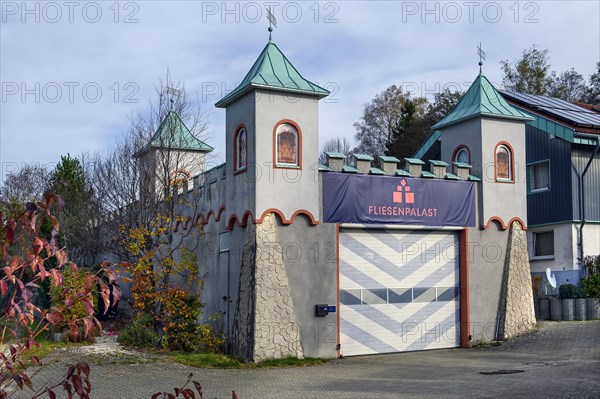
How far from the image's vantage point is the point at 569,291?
845 inches

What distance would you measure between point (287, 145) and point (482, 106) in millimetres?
6247

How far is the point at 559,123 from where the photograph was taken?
2395 centimetres

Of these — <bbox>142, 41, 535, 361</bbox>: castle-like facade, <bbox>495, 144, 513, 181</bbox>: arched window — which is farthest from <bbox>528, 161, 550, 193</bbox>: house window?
<bbox>495, 144, 513, 181</bbox>: arched window

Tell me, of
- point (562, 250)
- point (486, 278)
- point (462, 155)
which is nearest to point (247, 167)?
point (462, 155)

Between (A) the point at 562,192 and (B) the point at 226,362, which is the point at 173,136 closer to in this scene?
(B) the point at 226,362

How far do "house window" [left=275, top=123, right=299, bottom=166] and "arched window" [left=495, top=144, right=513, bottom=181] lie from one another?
20.7 feet

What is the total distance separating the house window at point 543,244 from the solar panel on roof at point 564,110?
13.3ft

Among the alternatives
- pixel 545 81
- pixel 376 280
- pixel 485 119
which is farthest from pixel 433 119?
pixel 376 280

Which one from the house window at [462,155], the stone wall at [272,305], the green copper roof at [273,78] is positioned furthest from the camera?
the house window at [462,155]

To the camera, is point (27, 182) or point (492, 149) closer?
point (492, 149)

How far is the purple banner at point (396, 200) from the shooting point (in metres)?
16.8

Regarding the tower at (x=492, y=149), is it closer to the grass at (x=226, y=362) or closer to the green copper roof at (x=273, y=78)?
the green copper roof at (x=273, y=78)

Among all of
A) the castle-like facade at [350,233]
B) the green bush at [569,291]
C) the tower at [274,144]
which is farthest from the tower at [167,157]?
the green bush at [569,291]

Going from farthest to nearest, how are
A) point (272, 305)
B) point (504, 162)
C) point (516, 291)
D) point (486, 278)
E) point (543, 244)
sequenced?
point (543, 244)
point (504, 162)
point (516, 291)
point (486, 278)
point (272, 305)
